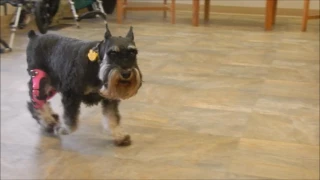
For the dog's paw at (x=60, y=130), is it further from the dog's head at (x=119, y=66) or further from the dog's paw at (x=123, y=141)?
the dog's head at (x=119, y=66)

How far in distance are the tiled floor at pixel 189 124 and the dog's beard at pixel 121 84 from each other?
0.14 metres

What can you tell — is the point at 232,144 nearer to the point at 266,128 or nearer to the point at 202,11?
the point at 266,128

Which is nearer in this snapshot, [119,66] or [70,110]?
[119,66]

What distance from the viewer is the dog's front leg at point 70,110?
5.26 feet

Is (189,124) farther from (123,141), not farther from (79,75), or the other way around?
(79,75)

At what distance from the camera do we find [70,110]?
1682 mm

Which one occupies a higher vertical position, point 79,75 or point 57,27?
point 57,27

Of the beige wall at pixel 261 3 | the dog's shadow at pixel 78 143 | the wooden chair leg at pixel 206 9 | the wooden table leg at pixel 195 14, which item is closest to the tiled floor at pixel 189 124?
the dog's shadow at pixel 78 143

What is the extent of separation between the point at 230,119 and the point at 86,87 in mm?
907

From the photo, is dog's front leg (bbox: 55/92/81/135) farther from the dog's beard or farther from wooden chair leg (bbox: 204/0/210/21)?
wooden chair leg (bbox: 204/0/210/21)

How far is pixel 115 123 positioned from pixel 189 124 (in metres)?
0.38

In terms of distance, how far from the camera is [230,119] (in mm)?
2176

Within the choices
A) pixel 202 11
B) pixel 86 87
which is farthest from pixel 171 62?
pixel 202 11

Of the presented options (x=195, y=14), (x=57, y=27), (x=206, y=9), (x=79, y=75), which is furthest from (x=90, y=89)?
(x=206, y=9)
